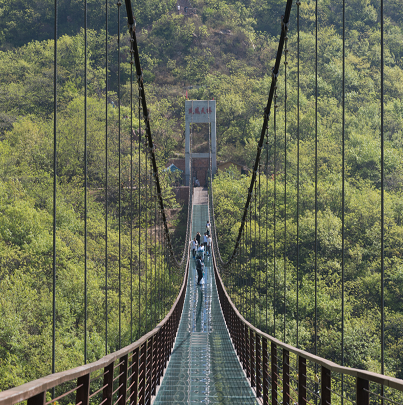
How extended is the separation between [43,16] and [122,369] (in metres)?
54.3

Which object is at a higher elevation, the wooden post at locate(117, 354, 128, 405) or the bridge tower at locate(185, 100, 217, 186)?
the bridge tower at locate(185, 100, 217, 186)

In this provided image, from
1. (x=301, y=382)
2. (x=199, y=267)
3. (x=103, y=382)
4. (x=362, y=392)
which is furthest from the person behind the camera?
(x=199, y=267)

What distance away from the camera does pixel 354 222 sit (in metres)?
26.4

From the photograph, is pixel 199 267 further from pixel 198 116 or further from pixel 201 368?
pixel 198 116

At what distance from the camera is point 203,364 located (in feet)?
20.6

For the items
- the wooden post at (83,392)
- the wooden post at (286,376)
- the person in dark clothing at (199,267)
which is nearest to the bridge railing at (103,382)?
the wooden post at (83,392)

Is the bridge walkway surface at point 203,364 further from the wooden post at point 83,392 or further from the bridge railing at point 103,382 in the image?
the wooden post at point 83,392

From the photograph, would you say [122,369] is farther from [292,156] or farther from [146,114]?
[292,156]

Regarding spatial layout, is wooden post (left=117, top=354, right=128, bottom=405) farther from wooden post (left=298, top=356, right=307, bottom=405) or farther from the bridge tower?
the bridge tower

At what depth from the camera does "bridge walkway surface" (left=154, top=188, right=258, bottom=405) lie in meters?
4.55

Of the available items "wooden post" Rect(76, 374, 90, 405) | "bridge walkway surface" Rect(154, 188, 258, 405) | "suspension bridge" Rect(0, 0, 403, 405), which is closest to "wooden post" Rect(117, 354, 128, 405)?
"suspension bridge" Rect(0, 0, 403, 405)

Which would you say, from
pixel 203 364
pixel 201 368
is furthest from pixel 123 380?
pixel 203 364

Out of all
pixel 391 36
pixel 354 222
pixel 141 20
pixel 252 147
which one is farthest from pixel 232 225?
pixel 141 20

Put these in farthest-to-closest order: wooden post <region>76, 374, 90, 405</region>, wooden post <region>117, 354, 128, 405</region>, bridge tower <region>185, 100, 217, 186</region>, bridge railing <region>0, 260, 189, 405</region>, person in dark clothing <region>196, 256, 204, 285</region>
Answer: bridge tower <region>185, 100, 217, 186</region> < person in dark clothing <region>196, 256, 204, 285</region> < wooden post <region>117, 354, 128, 405</region> < wooden post <region>76, 374, 90, 405</region> < bridge railing <region>0, 260, 189, 405</region>
